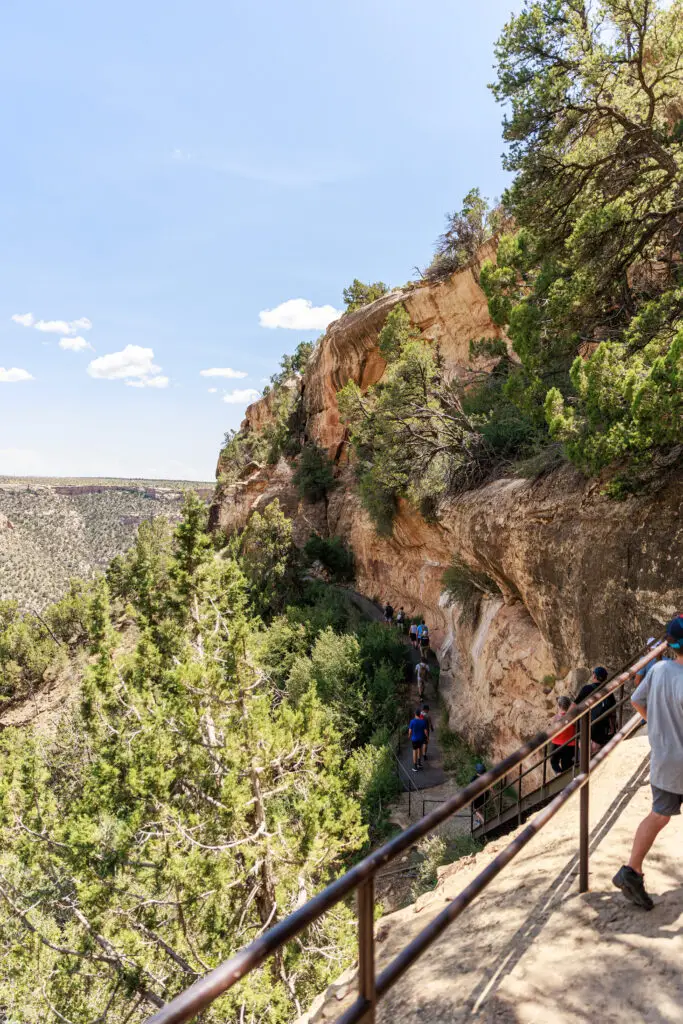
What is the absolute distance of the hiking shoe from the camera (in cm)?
272

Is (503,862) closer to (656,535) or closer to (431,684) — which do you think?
(656,535)

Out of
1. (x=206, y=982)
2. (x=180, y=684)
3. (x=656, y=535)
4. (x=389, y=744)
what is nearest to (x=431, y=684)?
(x=389, y=744)

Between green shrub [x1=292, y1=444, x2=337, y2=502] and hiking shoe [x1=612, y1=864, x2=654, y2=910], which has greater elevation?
green shrub [x1=292, y1=444, x2=337, y2=502]

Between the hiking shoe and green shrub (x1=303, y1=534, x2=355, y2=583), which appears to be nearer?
the hiking shoe

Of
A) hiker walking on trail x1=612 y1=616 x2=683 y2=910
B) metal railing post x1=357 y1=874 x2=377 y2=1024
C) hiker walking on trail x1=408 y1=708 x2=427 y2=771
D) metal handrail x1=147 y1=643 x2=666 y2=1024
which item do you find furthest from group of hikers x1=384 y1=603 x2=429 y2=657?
metal railing post x1=357 y1=874 x2=377 y2=1024

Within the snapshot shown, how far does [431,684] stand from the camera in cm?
1877

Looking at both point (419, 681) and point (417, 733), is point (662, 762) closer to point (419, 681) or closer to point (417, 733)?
point (417, 733)

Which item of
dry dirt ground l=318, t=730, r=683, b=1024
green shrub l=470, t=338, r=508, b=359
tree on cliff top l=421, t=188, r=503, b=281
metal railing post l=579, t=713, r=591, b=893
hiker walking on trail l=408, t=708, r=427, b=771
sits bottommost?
hiker walking on trail l=408, t=708, r=427, b=771

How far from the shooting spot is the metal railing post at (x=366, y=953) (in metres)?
1.40

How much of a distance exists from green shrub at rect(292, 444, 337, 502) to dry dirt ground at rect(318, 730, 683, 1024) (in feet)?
95.2

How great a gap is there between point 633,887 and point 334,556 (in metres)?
26.2

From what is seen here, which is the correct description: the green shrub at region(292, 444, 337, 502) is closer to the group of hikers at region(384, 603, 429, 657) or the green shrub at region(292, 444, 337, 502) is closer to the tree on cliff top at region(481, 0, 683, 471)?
the group of hikers at region(384, 603, 429, 657)

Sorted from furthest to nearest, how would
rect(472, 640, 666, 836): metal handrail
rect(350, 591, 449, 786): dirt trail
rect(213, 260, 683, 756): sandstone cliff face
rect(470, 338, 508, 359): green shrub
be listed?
rect(470, 338, 508, 359): green shrub < rect(350, 591, 449, 786): dirt trail < rect(213, 260, 683, 756): sandstone cliff face < rect(472, 640, 666, 836): metal handrail

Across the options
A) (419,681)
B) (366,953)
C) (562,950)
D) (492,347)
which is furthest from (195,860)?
(492,347)
